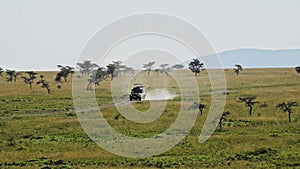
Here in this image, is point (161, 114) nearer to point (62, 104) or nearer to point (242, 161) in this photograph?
point (62, 104)

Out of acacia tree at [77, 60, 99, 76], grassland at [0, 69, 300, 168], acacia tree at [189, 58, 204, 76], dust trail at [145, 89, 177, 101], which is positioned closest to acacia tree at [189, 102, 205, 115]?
grassland at [0, 69, 300, 168]

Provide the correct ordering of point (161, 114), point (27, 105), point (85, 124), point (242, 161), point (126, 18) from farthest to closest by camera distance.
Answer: point (27, 105) → point (161, 114) → point (85, 124) → point (126, 18) → point (242, 161)

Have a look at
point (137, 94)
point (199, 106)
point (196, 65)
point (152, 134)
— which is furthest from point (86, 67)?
point (152, 134)

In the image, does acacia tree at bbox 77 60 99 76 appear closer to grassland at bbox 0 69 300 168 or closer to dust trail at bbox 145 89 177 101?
dust trail at bbox 145 89 177 101

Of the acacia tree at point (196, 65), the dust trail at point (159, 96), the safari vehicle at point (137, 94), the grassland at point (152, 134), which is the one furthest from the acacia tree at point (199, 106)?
the acacia tree at point (196, 65)

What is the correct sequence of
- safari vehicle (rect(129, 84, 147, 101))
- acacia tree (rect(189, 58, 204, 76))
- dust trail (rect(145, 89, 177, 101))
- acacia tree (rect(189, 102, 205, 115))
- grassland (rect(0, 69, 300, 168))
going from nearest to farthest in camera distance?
grassland (rect(0, 69, 300, 168))
acacia tree (rect(189, 102, 205, 115))
safari vehicle (rect(129, 84, 147, 101))
dust trail (rect(145, 89, 177, 101))
acacia tree (rect(189, 58, 204, 76))

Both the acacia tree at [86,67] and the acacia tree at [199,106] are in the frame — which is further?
the acacia tree at [86,67]

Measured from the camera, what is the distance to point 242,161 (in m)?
27.9

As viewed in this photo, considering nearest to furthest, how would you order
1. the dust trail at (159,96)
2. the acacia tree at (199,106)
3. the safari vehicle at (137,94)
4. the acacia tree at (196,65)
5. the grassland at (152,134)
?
the grassland at (152,134) → the acacia tree at (199,106) → the safari vehicle at (137,94) → the dust trail at (159,96) → the acacia tree at (196,65)

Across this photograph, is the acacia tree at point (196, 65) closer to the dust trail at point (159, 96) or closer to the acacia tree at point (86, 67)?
the acacia tree at point (86, 67)

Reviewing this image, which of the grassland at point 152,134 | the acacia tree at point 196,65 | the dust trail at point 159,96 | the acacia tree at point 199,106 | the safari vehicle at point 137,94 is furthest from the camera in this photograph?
the acacia tree at point 196,65

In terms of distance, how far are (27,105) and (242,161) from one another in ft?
123

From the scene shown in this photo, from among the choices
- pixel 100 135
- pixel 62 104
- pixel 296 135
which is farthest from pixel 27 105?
pixel 296 135

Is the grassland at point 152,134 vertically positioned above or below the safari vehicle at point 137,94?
below
